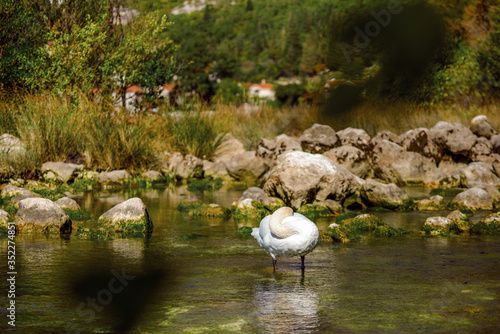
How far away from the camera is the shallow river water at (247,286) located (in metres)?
5.06

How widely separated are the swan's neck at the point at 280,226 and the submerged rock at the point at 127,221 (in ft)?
11.3

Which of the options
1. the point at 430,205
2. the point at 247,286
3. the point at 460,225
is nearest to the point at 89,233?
the point at 247,286

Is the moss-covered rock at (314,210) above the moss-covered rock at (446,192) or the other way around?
the other way around

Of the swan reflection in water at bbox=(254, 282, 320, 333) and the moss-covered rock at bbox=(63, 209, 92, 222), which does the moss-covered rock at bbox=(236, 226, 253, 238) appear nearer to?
the moss-covered rock at bbox=(63, 209, 92, 222)

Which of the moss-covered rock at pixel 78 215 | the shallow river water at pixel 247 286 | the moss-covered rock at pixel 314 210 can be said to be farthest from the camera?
the moss-covered rock at pixel 314 210

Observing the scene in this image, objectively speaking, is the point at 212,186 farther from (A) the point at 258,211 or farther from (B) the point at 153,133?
(A) the point at 258,211

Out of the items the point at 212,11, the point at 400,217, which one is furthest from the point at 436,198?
the point at 212,11

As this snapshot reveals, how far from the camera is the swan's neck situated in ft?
21.5

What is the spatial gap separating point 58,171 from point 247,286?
10.7 meters

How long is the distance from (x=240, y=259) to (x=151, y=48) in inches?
618

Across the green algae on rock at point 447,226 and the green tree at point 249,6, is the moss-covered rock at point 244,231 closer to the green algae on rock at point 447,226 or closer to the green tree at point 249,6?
the green algae on rock at point 447,226

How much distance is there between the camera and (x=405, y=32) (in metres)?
2.04

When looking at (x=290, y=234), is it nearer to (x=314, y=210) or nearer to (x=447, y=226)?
(x=447, y=226)

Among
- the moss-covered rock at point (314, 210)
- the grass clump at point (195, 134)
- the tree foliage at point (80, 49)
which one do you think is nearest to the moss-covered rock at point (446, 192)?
the moss-covered rock at point (314, 210)
